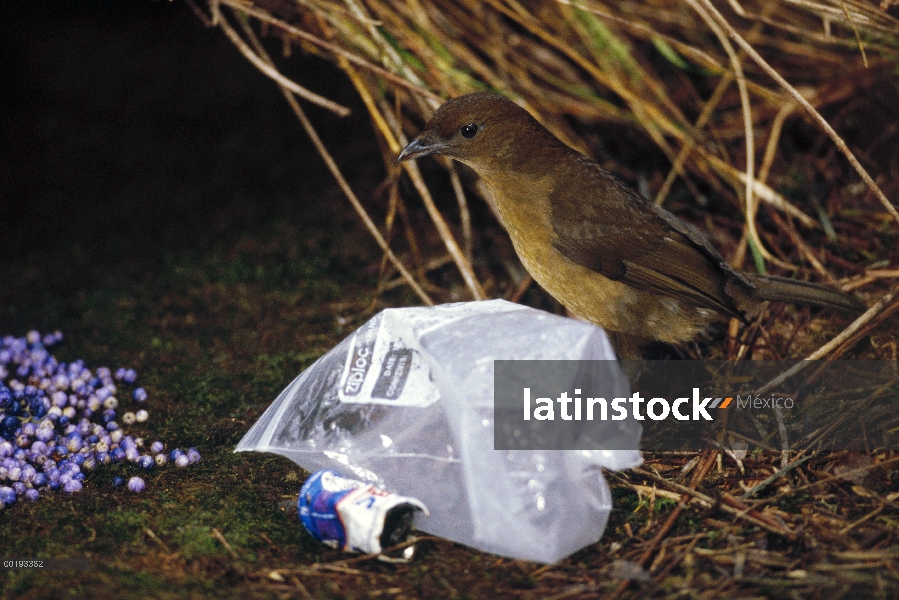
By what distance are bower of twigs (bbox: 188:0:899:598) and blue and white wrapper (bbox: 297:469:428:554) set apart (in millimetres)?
492

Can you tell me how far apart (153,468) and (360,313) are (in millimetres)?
1484

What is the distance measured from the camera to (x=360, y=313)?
4.17 metres

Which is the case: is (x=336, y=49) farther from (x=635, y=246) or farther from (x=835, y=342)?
(x=835, y=342)

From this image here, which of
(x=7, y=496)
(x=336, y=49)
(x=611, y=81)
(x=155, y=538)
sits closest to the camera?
(x=155, y=538)

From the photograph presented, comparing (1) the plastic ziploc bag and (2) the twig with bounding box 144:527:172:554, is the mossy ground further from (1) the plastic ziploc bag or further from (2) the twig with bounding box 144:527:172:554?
(1) the plastic ziploc bag

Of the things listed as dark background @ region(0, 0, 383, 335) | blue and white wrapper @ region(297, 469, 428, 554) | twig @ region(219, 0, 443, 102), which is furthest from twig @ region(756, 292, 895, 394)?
dark background @ region(0, 0, 383, 335)

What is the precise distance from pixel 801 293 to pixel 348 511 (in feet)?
7.36

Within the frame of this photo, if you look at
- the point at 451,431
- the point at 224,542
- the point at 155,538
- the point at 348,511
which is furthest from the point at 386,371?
the point at 155,538

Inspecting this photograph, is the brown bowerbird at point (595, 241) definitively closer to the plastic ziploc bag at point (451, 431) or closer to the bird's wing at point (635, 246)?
the bird's wing at point (635, 246)

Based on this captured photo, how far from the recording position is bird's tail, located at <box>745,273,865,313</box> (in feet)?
11.6

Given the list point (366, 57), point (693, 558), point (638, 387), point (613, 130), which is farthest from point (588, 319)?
point (613, 130)

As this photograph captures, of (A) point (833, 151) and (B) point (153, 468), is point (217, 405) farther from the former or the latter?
(A) point (833, 151)

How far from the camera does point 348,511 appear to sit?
93.5 inches

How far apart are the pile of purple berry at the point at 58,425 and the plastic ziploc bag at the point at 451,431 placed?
503 mm
